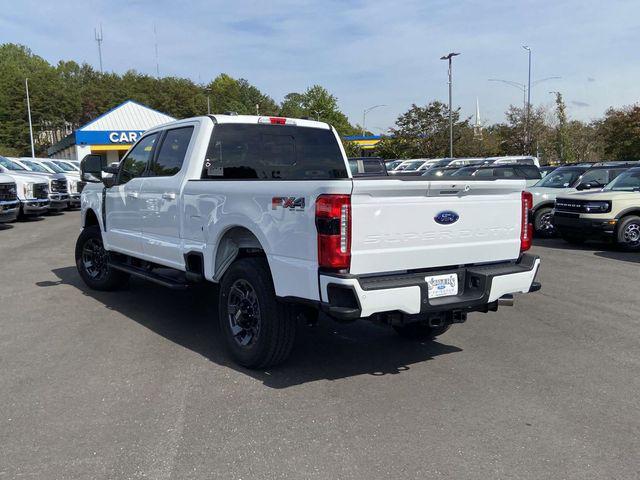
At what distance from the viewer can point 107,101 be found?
9969 cm

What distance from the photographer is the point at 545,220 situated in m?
14.1

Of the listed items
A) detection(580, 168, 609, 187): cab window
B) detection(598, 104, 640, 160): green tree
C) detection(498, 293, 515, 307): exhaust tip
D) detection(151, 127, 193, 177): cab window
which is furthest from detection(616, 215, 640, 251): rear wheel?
detection(598, 104, 640, 160): green tree

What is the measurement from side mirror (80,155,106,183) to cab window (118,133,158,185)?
1.56 feet

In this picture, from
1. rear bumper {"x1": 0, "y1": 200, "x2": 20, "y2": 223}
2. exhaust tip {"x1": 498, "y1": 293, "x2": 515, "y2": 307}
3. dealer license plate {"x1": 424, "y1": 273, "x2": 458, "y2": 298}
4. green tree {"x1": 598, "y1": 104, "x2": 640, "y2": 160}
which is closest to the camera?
dealer license plate {"x1": 424, "y1": 273, "x2": 458, "y2": 298}

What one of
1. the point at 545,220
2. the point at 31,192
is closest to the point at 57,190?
the point at 31,192

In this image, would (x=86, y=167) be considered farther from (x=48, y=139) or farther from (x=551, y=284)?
(x=48, y=139)

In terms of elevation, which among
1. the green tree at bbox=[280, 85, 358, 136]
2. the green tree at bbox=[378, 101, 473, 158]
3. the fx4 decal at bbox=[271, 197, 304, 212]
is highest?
the green tree at bbox=[280, 85, 358, 136]

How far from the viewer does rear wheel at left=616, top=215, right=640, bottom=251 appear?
1166 cm

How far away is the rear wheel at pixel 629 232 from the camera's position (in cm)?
1166

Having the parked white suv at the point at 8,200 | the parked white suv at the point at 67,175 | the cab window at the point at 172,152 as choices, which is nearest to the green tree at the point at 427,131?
the parked white suv at the point at 67,175

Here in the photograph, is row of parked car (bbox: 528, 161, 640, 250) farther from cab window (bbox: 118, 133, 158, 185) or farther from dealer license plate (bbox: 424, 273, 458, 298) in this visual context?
cab window (bbox: 118, 133, 158, 185)

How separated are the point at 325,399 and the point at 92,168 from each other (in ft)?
15.8

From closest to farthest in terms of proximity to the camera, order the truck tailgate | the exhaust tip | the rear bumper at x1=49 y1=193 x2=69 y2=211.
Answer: the truck tailgate
the exhaust tip
the rear bumper at x1=49 y1=193 x2=69 y2=211

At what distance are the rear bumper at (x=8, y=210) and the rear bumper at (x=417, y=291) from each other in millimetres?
14408
